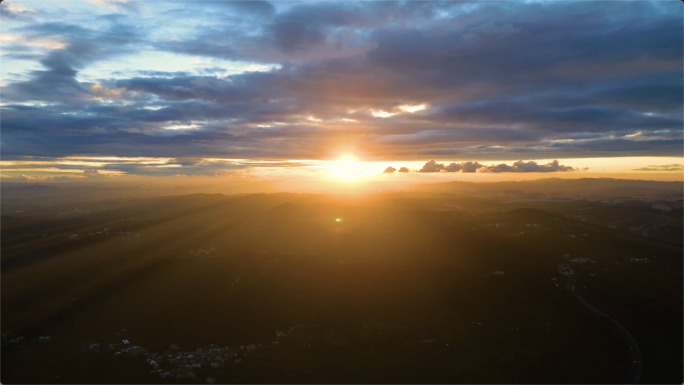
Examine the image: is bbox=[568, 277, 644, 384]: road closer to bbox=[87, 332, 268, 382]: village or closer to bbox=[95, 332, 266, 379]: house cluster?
bbox=[87, 332, 268, 382]: village

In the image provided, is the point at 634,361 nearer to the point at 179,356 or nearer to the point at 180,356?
the point at 180,356

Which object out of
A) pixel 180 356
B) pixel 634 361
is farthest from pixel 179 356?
pixel 634 361

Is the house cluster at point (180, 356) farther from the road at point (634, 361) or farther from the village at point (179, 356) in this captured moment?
the road at point (634, 361)

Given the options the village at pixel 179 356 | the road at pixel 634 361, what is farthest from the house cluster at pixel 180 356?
the road at pixel 634 361

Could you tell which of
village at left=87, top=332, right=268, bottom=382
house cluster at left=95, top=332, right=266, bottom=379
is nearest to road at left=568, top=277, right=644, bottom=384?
village at left=87, top=332, right=268, bottom=382

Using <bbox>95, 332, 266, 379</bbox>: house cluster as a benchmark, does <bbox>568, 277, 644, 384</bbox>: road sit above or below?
above

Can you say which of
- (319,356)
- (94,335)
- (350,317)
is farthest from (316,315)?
(94,335)

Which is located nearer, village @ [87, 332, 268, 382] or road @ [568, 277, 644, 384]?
road @ [568, 277, 644, 384]

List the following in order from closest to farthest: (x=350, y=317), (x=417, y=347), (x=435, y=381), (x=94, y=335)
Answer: (x=435, y=381)
(x=417, y=347)
(x=94, y=335)
(x=350, y=317)

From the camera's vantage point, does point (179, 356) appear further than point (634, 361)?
Yes

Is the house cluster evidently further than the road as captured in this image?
Yes

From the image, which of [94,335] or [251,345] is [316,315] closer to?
[251,345]
